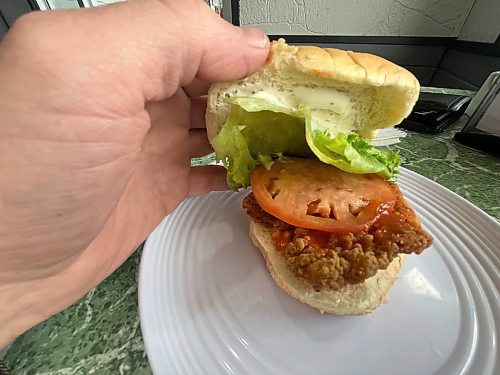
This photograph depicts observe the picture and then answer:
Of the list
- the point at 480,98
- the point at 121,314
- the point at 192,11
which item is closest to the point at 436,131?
the point at 480,98

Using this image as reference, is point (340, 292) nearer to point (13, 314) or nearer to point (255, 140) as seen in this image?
point (255, 140)

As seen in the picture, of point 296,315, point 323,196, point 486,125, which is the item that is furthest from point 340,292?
point 486,125

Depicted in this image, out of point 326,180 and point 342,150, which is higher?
point 342,150

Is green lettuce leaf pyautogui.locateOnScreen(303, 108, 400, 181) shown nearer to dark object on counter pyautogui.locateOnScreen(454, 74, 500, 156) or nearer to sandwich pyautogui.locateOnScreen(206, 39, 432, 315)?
sandwich pyautogui.locateOnScreen(206, 39, 432, 315)

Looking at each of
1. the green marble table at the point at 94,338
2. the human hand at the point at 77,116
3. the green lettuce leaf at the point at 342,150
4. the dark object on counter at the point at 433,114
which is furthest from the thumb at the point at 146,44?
the dark object on counter at the point at 433,114

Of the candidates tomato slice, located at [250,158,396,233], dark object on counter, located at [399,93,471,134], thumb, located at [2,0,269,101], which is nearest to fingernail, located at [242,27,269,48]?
thumb, located at [2,0,269,101]

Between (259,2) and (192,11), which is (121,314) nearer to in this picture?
(192,11)

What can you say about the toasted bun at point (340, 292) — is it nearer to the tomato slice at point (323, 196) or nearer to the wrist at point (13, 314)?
the tomato slice at point (323, 196)
